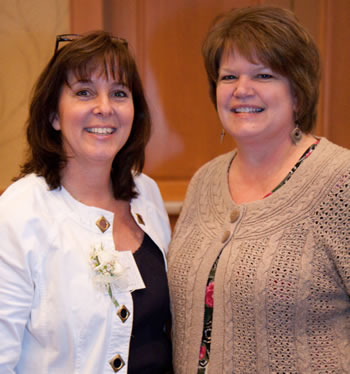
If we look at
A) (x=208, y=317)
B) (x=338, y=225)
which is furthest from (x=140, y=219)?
(x=338, y=225)

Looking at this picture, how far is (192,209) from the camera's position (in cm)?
176

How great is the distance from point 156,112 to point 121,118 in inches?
41.5

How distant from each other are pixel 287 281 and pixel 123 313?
0.51 m

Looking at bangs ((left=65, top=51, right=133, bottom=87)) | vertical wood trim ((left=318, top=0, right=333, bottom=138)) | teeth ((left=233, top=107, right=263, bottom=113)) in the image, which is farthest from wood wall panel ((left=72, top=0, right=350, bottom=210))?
teeth ((left=233, top=107, right=263, bottom=113))

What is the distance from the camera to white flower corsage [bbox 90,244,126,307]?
4.58ft

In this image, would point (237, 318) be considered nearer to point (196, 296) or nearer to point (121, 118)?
point (196, 296)

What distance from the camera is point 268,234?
4.62 ft

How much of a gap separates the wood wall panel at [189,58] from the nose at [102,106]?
1065mm

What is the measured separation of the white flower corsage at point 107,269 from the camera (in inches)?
55.0

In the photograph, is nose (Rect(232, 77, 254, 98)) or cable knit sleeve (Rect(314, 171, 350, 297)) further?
Result: nose (Rect(232, 77, 254, 98))

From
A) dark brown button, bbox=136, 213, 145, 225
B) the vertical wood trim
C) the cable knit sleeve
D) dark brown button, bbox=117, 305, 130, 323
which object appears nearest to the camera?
the cable knit sleeve

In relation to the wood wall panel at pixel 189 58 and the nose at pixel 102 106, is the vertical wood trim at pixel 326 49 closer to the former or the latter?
the wood wall panel at pixel 189 58

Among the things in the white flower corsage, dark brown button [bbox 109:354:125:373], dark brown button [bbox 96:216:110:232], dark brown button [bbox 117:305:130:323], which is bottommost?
dark brown button [bbox 109:354:125:373]

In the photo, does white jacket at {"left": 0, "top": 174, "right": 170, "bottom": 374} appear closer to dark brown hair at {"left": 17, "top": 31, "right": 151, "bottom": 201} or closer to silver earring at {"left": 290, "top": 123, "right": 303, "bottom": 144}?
dark brown hair at {"left": 17, "top": 31, "right": 151, "bottom": 201}
